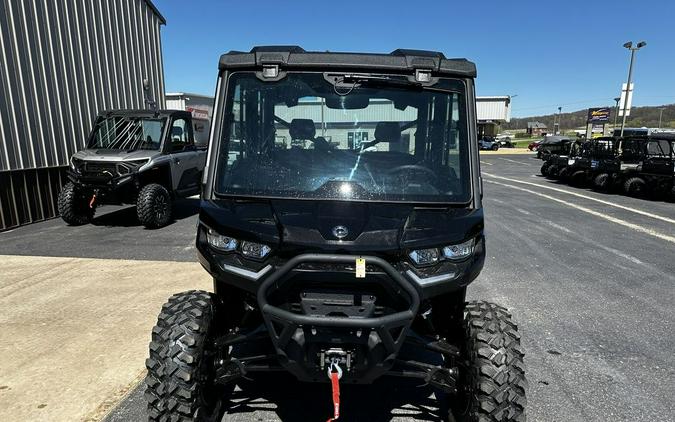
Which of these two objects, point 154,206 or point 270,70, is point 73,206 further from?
point 270,70

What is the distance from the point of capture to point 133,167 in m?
8.25

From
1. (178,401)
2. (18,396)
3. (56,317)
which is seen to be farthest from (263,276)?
(56,317)

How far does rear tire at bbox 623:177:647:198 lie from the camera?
46.2 feet

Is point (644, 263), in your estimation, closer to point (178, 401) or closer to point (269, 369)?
point (269, 369)

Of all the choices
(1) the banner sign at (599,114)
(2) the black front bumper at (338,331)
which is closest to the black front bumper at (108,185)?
(2) the black front bumper at (338,331)

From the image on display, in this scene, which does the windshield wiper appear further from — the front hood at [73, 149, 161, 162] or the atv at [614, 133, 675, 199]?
the atv at [614, 133, 675, 199]

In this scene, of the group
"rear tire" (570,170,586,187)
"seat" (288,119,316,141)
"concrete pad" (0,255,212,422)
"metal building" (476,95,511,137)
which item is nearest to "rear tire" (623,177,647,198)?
"rear tire" (570,170,586,187)

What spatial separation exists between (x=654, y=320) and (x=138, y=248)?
7.04 meters

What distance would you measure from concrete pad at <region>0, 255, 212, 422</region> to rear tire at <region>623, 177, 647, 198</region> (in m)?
14.3

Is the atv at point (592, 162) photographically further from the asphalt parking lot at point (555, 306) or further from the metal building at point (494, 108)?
the metal building at point (494, 108)

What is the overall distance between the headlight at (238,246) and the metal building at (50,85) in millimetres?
8457

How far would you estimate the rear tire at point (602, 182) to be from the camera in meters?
15.5

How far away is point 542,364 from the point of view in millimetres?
3607

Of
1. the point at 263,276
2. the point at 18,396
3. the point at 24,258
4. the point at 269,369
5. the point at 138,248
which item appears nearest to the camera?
the point at 263,276
